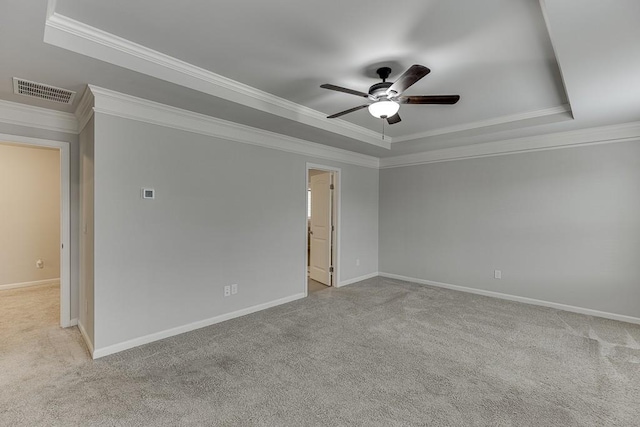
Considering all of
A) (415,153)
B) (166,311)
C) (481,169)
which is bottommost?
(166,311)

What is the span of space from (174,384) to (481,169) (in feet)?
16.4

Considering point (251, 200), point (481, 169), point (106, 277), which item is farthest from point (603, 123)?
point (106, 277)

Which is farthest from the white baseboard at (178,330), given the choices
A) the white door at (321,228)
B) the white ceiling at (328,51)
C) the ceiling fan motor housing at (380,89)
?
the ceiling fan motor housing at (380,89)

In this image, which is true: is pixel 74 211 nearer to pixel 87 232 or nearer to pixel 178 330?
pixel 87 232

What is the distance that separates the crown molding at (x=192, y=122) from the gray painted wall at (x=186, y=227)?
0.08m

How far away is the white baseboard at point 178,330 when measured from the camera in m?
2.82

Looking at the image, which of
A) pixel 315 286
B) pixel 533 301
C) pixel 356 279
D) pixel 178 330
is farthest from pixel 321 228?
pixel 533 301

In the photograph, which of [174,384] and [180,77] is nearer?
[174,384]

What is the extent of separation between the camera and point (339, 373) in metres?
2.56

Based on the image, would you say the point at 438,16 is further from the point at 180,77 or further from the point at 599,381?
the point at 599,381

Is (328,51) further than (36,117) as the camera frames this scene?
No

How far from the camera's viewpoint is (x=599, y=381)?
2.45m

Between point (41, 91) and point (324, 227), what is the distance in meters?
4.05

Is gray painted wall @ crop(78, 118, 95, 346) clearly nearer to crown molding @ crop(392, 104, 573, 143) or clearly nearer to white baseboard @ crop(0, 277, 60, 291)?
white baseboard @ crop(0, 277, 60, 291)
